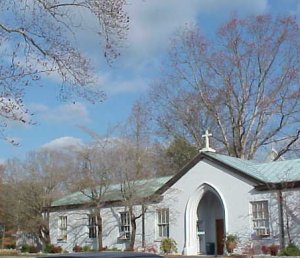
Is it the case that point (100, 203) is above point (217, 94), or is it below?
below

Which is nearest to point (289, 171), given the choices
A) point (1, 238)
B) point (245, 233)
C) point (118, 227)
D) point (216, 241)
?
point (245, 233)

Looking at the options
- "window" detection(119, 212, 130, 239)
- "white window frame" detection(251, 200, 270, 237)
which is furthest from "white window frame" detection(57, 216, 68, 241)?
"white window frame" detection(251, 200, 270, 237)

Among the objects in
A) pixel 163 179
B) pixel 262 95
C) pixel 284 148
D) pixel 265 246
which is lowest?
pixel 265 246

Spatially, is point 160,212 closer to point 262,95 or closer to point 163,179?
point 163,179

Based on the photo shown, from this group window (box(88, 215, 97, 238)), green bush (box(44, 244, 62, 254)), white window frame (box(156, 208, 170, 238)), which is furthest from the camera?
green bush (box(44, 244, 62, 254))

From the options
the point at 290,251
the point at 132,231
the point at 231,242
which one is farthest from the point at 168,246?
the point at 290,251

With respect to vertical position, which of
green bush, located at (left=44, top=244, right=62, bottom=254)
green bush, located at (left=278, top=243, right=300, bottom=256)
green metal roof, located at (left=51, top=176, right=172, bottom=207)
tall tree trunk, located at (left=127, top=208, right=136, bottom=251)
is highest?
green metal roof, located at (left=51, top=176, right=172, bottom=207)

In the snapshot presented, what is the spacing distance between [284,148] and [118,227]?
712 inches

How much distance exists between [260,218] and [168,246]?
19.7 feet

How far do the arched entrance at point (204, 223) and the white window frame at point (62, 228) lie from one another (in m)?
11.2

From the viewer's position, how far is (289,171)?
30.9m

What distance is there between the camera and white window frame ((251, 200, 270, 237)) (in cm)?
2961

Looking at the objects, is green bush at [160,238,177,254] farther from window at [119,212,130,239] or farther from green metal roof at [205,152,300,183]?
green metal roof at [205,152,300,183]

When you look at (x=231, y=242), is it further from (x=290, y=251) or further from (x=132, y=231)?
(x=132, y=231)
